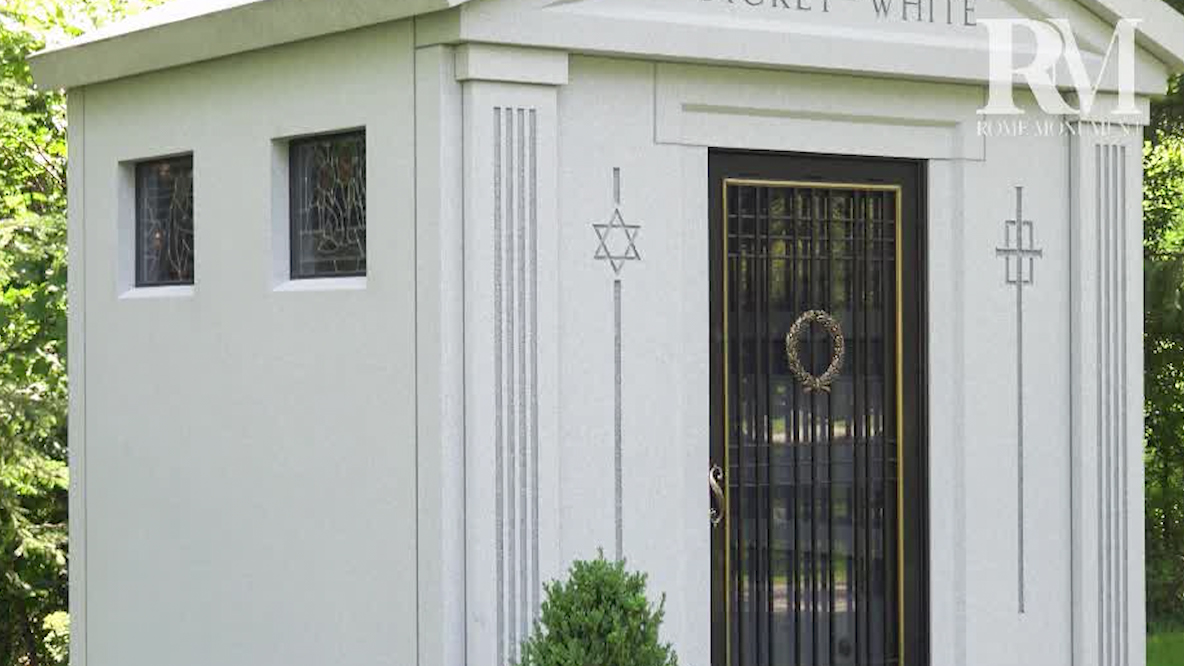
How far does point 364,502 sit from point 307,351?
0.65 meters

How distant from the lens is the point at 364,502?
6.79 m

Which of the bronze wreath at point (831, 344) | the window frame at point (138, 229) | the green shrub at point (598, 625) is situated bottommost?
the green shrub at point (598, 625)

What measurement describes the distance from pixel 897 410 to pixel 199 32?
316cm

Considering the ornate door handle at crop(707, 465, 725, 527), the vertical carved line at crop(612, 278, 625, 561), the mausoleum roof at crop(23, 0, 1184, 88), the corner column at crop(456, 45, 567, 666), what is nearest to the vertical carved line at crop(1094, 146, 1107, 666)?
the mausoleum roof at crop(23, 0, 1184, 88)

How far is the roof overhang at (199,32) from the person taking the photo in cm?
664

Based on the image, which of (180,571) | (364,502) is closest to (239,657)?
(180,571)

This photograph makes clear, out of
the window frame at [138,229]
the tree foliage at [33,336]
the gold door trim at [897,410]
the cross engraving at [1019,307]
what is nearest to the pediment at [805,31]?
the gold door trim at [897,410]

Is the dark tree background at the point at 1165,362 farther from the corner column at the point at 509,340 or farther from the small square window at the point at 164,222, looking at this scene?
the corner column at the point at 509,340

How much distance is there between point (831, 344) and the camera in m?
7.51

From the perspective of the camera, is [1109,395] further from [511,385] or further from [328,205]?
[328,205]

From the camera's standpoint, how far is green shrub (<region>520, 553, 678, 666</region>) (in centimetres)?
572

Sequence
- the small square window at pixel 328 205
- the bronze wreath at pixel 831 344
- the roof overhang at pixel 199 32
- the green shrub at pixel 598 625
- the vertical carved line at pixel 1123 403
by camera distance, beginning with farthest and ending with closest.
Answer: the vertical carved line at pixel 1123 403
the bronze wreath at pixel 831 344
the small square window at pixel 328 205
the roof overhang at pixel 199 32
the green shrub at pixel 598 625

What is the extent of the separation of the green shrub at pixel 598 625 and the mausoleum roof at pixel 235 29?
Result: 1.84 meters

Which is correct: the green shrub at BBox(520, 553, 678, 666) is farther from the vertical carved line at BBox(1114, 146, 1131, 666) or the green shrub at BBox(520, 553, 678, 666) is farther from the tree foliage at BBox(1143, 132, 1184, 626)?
the tree foliage at BBox(1143, 132, 1184, 626)
